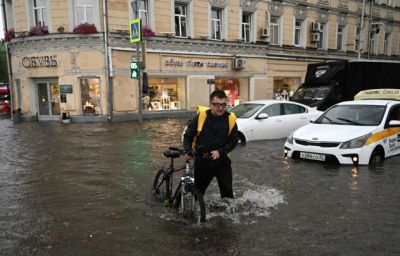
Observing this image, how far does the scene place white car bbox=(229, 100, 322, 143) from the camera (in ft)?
37.8

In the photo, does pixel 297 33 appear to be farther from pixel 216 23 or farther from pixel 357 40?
pixel 216 23

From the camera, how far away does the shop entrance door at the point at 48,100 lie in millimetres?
20484

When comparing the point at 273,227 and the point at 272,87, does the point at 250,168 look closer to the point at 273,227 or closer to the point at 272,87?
the point at 273,227

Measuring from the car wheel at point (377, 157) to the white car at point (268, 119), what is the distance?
379cm

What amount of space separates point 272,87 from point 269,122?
16109mm

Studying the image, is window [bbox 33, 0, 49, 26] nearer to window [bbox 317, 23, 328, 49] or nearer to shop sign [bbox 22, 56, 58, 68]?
shop sign [bbox 22, 56, 58, 68]

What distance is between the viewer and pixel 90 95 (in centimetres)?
1975

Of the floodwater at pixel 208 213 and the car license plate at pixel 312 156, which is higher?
the car license plate at pixel 312 156

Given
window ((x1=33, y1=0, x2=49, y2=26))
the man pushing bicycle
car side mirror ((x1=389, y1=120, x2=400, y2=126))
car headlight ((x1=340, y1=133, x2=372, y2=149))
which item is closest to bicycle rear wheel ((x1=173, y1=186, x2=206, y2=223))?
the man pushing bicycle

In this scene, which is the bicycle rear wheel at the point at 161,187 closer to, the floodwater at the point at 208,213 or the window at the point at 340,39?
the floodwater at the point at 208,213

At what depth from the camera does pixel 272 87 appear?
2738 cm

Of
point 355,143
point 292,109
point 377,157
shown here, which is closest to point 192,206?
point 355,143

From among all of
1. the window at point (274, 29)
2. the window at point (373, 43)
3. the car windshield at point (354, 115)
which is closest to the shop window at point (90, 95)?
the car windshield at point (354, 115)

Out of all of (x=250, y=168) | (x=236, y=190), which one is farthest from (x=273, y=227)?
(x=250, y=168)
